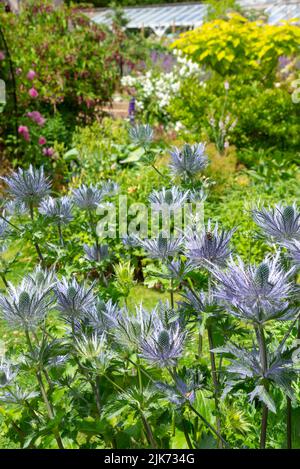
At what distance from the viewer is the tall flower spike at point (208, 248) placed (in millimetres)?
1489

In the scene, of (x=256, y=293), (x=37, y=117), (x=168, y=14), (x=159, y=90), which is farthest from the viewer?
(x=168, y=14)

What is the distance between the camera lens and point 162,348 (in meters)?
1.33

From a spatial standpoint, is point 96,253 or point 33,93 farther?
point 33,93

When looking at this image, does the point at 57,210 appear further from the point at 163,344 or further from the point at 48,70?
the point at 48,70

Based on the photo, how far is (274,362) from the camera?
132 centimetres

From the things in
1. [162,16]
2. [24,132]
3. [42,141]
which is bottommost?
[42,141]

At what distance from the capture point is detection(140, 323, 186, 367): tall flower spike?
1.33m

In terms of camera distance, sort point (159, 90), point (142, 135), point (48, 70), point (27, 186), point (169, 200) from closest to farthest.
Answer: point (169, 200) < point (27, 186) < point (142, 135) < point (48, 70) < point (159, 90)

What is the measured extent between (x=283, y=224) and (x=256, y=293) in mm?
278

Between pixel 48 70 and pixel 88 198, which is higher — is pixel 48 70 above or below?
above

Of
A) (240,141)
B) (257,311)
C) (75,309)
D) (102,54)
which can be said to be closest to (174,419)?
(75,309)

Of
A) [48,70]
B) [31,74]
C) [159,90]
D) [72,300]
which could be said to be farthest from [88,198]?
[159,90]

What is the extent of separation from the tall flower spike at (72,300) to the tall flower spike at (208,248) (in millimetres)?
276

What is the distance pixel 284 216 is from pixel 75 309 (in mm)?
569
